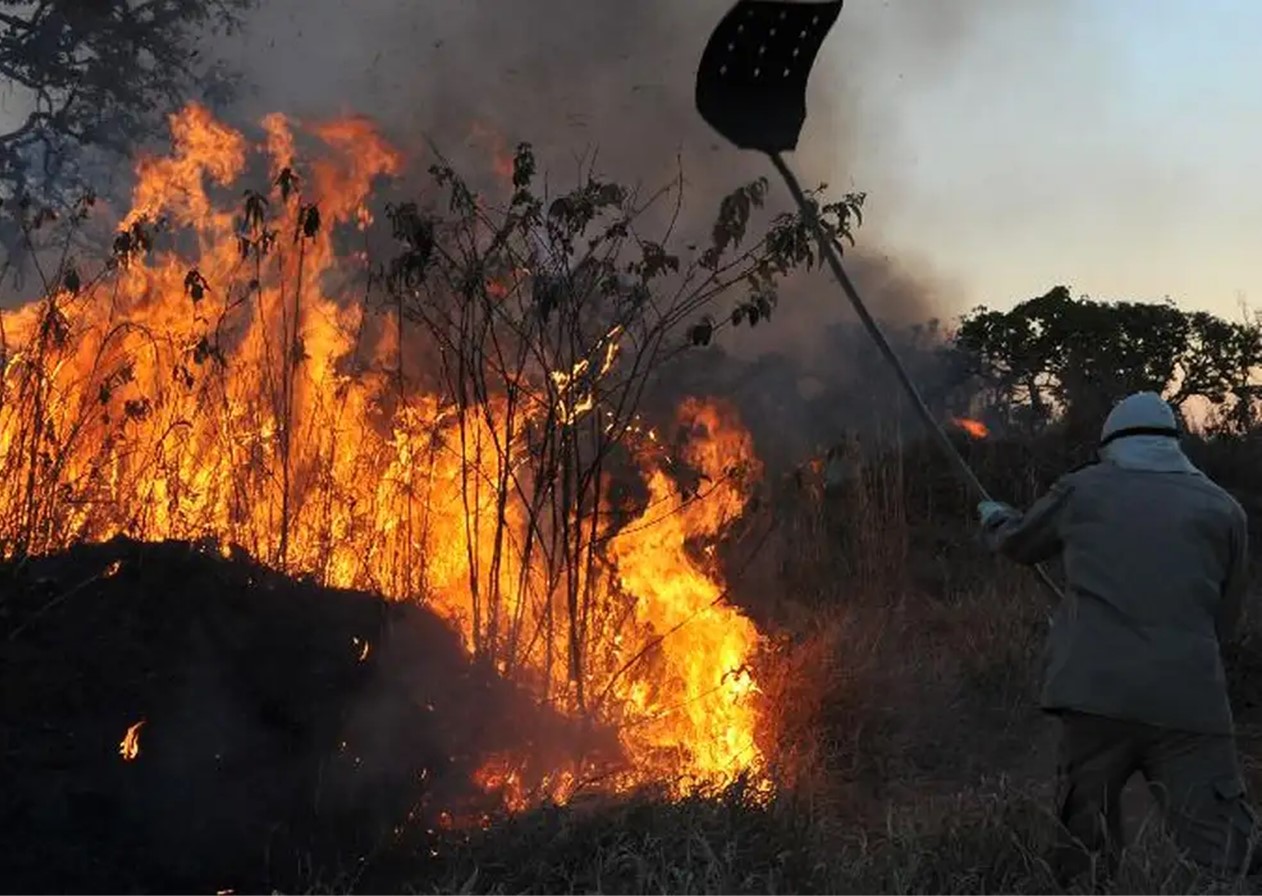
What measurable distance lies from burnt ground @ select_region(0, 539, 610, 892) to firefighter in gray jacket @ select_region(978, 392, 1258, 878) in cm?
208

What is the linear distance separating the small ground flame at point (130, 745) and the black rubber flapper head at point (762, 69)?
274cm

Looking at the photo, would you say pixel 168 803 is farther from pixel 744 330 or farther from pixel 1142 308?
pixel 1142 308

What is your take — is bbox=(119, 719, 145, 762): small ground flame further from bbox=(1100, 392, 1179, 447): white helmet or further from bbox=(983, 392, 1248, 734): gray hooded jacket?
bbox=(1100, 392, 1179, 447): white helmet

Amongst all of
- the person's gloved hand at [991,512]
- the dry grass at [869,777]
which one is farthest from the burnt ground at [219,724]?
the person's gloved hand at [991,512]

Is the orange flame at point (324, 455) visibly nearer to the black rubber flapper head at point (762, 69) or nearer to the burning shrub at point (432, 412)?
the burning shrub at point (432, 412)

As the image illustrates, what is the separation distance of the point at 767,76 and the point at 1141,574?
6.14 feet

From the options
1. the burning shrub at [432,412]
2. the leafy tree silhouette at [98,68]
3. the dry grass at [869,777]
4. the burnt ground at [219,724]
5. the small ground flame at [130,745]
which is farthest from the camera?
the leafy tree silhouette at [98,68]

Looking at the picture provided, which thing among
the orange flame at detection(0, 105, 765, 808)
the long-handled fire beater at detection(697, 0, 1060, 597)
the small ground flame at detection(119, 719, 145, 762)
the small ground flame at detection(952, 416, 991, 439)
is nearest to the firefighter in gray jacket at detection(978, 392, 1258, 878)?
the long-handled fire beater at detection(697, 0, 1060, 597)

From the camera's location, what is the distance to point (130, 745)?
4164 mm

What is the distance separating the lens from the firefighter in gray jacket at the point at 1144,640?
3682mm

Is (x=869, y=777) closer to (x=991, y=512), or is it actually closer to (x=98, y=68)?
(x=991, y=512)

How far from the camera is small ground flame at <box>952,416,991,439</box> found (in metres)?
13.8

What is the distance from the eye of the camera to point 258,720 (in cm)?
446

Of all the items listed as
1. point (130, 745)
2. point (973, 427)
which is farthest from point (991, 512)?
point (973, 427)
